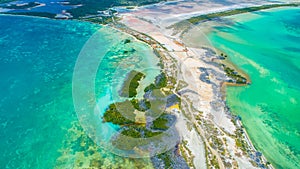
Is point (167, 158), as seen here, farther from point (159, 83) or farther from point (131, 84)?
point (131, 84)

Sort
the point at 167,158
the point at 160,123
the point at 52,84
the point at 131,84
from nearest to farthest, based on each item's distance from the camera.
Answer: the point at 167,158 → the point at 160,123 → the point at 131,84 → the point at 52,84

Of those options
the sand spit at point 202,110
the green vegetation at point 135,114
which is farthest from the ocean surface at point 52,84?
the sand spit at point 202,110

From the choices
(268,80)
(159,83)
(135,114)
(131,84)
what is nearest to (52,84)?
(131,84)

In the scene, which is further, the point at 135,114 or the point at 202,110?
the point at 202,110

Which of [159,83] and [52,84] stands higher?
[159,83]

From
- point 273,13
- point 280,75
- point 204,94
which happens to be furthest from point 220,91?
point 273,13

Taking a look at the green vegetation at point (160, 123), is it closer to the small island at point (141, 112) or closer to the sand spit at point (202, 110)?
the small island at point (141, 112)
